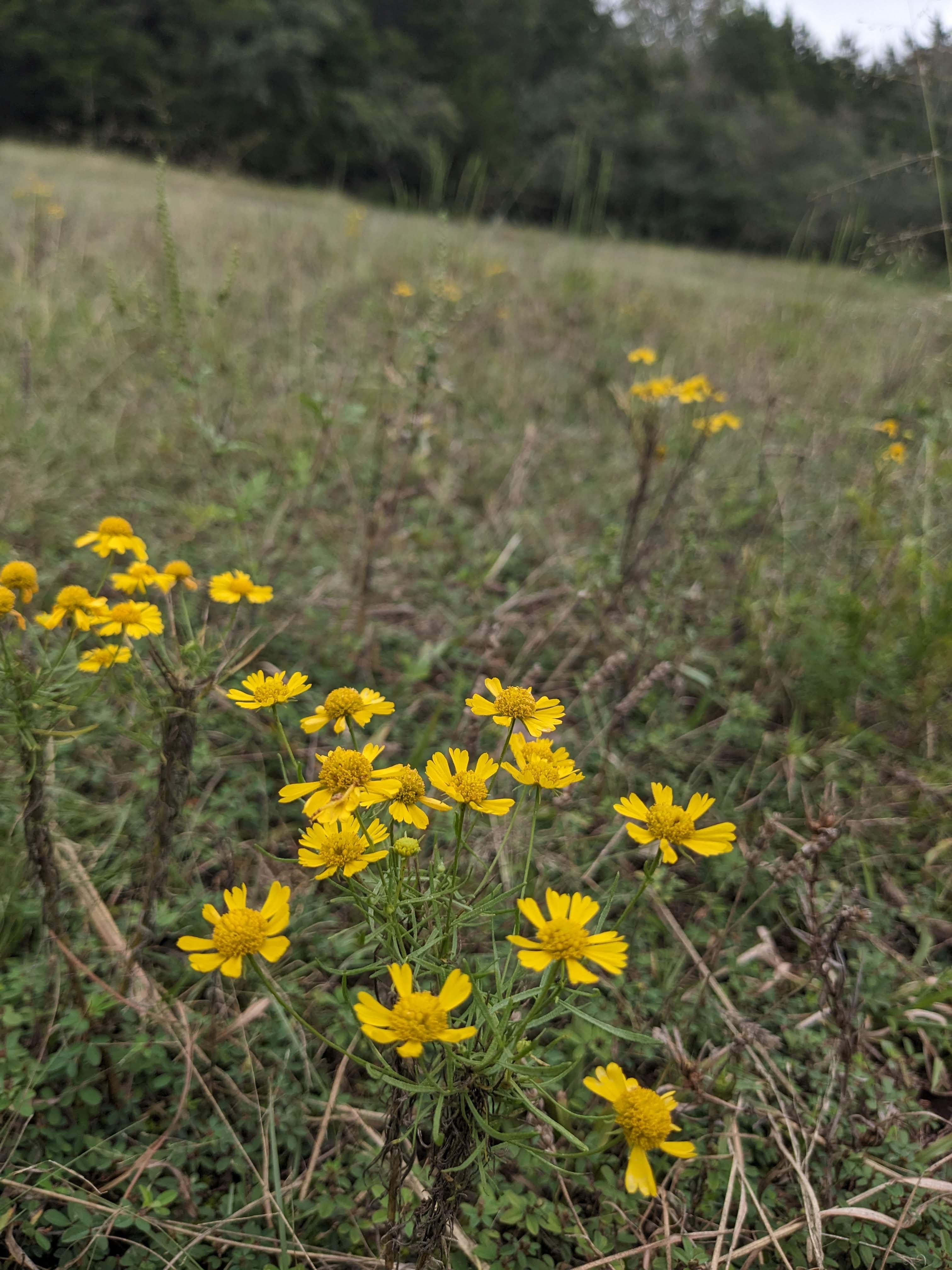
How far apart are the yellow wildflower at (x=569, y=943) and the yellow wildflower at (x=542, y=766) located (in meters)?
0.13

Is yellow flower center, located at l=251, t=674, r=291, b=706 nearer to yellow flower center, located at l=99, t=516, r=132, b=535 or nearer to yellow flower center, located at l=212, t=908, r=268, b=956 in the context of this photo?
yellow flower center, located at l=212, t=908, r=268, b=956

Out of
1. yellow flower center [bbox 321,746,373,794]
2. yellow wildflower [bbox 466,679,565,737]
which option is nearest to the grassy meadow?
yellow flower center [bbox 321,746,373,794]

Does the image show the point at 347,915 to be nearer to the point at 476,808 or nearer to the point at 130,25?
the point at 476,808

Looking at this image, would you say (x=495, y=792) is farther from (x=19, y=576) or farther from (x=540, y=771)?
(x=19, y=576)

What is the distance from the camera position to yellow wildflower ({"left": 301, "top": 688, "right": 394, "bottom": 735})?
92cm

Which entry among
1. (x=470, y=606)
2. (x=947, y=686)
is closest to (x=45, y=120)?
(x=470, y=606)

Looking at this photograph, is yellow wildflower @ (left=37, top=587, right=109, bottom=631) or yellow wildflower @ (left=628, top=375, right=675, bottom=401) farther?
yellow wildflower @ (left=628, top=375, right=675, bottom=401)

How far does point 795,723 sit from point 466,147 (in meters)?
22.9

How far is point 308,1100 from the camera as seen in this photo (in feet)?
3.67

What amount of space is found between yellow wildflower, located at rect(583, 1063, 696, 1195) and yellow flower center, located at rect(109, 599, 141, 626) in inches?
35.5

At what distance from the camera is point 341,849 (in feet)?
2.50

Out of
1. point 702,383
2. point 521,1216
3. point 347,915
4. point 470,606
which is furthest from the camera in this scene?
point 470,606

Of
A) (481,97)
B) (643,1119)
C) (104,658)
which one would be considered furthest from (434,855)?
(481,97)

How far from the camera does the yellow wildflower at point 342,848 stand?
29.4 inches
